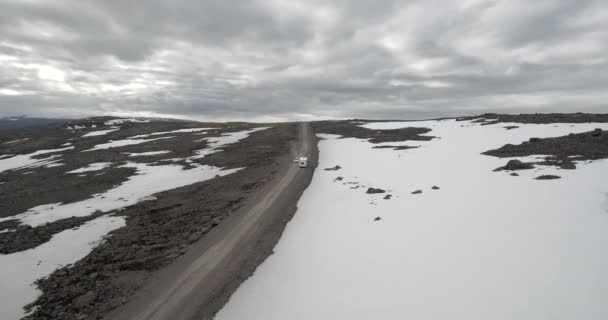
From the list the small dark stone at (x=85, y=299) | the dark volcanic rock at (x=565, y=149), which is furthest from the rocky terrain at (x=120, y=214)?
the dark volcanic rock at (x=565, y=149)

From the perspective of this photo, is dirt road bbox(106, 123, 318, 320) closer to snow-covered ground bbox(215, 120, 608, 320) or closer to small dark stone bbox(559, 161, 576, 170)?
snow-covered ground bbox(215, 120, 608, 320)

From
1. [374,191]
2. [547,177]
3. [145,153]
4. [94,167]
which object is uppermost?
[547,177]

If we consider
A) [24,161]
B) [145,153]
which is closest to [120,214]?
[145,153]

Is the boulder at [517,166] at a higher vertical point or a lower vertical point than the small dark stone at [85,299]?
higher

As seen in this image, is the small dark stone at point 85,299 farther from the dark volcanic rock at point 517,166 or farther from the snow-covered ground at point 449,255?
the dark volcanic rock at point 517,166

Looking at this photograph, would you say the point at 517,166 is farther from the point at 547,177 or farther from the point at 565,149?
the point at 565,149

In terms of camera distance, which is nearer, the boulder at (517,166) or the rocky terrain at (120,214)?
the rocky terrain at (120,214)
